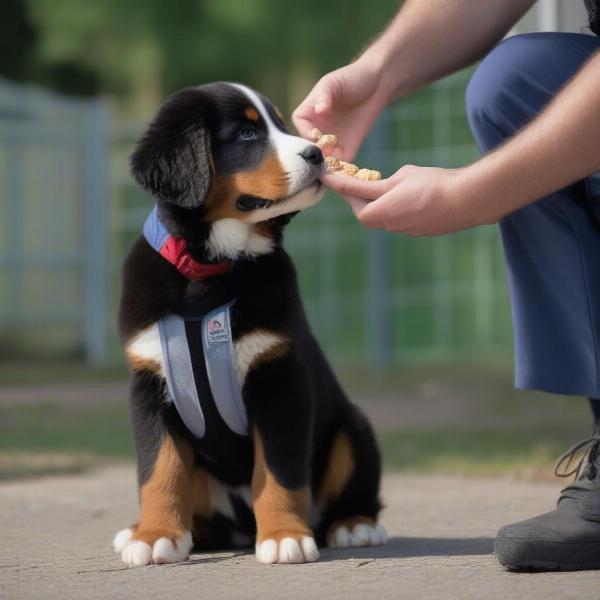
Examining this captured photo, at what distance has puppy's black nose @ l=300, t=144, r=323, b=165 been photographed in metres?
2.74

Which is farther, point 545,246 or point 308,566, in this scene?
point 545,246

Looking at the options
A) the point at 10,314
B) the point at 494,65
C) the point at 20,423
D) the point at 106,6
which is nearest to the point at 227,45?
the point at 106,6

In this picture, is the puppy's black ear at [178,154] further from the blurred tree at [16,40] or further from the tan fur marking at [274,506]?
the blurred tree at [16,40]

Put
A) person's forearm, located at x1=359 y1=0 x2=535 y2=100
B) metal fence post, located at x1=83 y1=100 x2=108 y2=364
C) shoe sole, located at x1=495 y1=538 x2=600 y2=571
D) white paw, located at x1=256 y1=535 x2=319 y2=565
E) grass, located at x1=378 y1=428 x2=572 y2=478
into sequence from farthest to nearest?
metal fence post, located at x1=83 y1=100 x2=108 y2=364, grass, located at x1=378 y1=428 x2=572 y2=478, person's forearm, located at x1=359 y1=0 x2=535 y2=100, white paw, located at x1=256 y1=535 x2=319 y2=565, shoe sole, located at x1=495 y1=538 x2=600 y2=571

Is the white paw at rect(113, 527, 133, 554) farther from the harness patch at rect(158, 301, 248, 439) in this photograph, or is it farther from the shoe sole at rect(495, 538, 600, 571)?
the shoe sole at rect(495, 538, 600, 571)

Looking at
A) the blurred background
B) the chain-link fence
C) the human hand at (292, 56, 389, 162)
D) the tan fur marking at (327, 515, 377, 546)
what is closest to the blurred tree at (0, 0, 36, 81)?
the blurred background

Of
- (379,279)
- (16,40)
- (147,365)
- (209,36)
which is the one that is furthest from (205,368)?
(16,40)

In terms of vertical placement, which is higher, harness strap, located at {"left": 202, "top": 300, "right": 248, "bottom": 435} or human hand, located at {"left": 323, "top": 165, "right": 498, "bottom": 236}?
human hand, located at {"left": 323, "top": 165, "right": 498, "bottom": 236}

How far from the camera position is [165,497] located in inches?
104

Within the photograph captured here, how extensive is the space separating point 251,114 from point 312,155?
0.71ft

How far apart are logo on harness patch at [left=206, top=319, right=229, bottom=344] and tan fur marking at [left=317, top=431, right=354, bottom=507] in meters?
0.48

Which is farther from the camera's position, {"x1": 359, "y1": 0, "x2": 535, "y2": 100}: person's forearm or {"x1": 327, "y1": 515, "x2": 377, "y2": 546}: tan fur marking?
{"x1": 359, "y1": 0, "x2": 535, "y2": 100}: person's forearm

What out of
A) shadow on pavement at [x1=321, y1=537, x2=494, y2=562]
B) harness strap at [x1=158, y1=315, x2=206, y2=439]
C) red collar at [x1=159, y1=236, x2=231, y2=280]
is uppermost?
red collar at [x1=159, y1=236, x2=231, y2=280]

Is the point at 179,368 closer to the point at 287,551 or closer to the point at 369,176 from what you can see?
the point at 287,551
